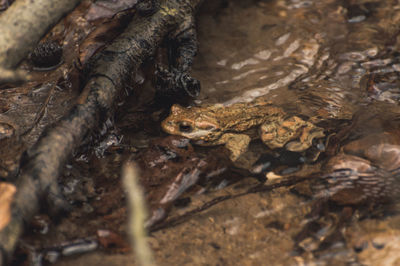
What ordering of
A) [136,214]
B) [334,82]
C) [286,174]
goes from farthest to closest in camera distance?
[334,82] → [286,174] → [136,214]

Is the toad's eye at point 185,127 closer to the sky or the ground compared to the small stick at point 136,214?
closer to the sky

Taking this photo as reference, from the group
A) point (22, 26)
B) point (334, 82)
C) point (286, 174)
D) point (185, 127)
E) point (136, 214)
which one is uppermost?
point (22, 26)

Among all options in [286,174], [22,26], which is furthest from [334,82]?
[22,26]

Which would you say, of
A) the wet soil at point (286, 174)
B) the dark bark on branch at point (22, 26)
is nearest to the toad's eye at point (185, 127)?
the wet soil at point (286, 174)

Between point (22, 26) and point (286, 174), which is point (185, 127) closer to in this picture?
point (286, 174)

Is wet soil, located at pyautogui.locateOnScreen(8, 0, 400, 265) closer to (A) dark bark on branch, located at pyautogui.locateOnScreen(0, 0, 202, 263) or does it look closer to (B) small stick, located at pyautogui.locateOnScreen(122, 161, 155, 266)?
(B) small stick, located at pyautogui.locateOnScreen(122, 161, 155, 266)

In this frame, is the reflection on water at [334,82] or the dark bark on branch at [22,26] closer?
the reflection on water at [334,82]

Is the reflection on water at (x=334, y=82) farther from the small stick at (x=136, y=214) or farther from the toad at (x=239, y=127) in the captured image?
the small stick at (x=136, y=214)
